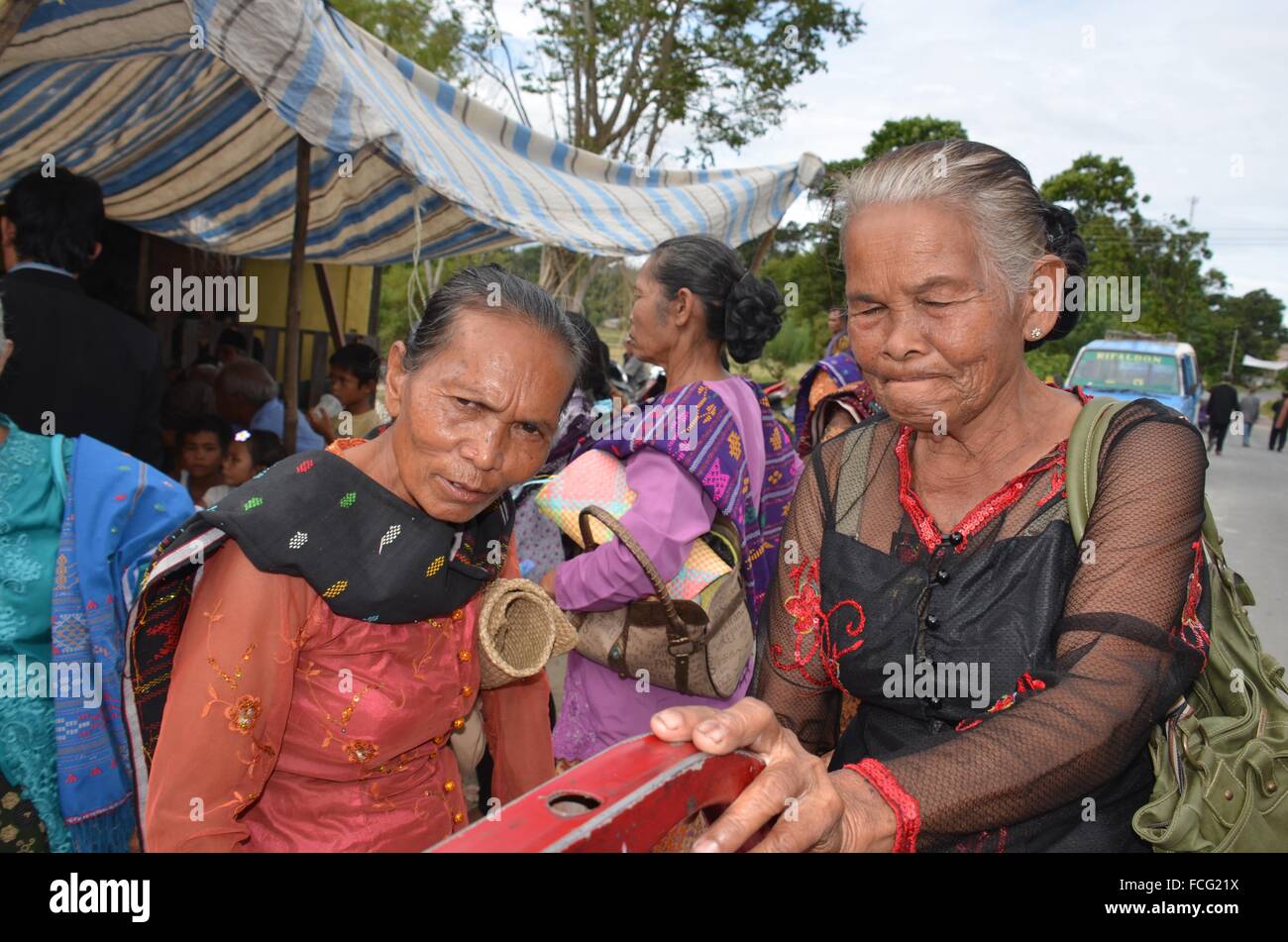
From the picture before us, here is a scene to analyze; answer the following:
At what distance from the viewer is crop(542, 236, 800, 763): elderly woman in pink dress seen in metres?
2.60

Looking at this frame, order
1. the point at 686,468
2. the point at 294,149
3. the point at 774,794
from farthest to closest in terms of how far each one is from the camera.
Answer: the point at 294,149, the point at 686,468, the point at 774,794

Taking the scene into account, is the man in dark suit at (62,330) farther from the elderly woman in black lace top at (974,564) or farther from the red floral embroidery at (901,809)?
the red floral embroidery at (901,809)

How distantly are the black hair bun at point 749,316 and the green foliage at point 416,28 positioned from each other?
14.8m

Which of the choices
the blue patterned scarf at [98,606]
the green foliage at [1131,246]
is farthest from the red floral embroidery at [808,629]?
the green foliage at [1131,246]

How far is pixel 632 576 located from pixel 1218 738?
1.47 metres

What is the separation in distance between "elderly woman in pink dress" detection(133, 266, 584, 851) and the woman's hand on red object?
84 centimetres

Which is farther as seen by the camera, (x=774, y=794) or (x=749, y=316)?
(x=749, y=316)

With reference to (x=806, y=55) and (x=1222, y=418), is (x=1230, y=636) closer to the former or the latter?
(x=806, y=55)

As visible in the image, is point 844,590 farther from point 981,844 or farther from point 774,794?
point 774,794

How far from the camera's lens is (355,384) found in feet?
19.7

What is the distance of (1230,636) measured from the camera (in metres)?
1.50

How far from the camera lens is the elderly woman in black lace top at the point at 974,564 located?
1.26 meters

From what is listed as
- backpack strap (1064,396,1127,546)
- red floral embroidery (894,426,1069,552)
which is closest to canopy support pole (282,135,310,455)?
red floral embroidery (894,426,1069,552)

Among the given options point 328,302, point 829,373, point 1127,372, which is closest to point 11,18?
point 829,373
